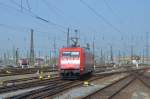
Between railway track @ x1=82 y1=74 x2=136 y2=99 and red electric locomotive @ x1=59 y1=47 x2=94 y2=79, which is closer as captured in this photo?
railway track @ x1=82 y1=74 x2=136 y2=99

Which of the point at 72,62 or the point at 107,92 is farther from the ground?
the point at 72,62

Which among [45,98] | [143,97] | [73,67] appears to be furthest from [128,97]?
[73,67]

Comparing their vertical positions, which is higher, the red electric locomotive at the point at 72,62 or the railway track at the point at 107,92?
the red electric locomotive at the point at 72,62

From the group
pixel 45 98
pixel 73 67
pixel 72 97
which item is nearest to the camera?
pixel 45 98

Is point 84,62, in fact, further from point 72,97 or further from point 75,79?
point 72,97

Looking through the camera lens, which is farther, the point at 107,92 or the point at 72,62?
the point at 72,62

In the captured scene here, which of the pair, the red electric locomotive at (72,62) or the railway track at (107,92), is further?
the red electric locomotive at (72,62)

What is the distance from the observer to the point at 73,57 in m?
40.6

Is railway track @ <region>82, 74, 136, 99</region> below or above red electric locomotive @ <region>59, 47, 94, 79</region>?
below

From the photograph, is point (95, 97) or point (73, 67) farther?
point (73, 67)

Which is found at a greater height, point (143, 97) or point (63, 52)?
point (63, 52)

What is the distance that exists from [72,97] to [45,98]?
1916 mm

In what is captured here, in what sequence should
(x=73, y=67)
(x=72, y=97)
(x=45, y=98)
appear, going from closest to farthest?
(x=45, y=98)
(x=72, y=97)
(x=73, y=67)

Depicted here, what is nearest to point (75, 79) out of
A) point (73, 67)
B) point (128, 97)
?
point (73, 67)
